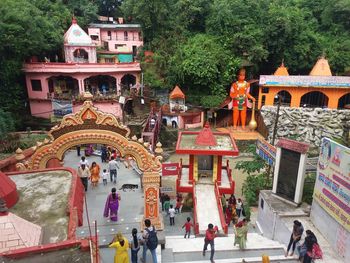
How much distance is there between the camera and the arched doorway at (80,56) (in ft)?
105

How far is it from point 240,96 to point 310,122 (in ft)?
23.7

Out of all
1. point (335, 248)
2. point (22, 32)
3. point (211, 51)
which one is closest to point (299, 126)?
point (211, 51)

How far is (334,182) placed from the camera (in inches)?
387

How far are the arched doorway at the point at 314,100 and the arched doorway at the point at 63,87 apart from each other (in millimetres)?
23212

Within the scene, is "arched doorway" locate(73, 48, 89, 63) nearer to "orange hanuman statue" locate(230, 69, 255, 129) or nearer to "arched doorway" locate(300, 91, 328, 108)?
"orange hanuman statue" locate(230, 69, 255, 129)

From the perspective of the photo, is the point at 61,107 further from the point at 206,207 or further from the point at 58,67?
the point at 206,207

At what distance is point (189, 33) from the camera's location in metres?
31.1

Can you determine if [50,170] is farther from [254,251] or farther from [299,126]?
[299,126]

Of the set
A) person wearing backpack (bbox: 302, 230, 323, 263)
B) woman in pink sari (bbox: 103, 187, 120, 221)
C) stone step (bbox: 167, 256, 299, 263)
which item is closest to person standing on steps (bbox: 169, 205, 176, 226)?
woman in pink sari (bbox: 103, 187, 120, 221)

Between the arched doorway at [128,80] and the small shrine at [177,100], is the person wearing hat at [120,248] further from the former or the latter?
the arched doorway at [128,80]

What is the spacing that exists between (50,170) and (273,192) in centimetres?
966

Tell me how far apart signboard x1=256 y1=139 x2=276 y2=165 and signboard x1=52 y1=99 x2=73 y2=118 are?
19.2 meters

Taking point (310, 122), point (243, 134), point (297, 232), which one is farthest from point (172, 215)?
point (310, 122)

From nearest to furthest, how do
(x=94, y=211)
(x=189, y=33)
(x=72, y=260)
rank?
(x=72, y=260)
(x=94, y=211)
(x=189, y=33)
